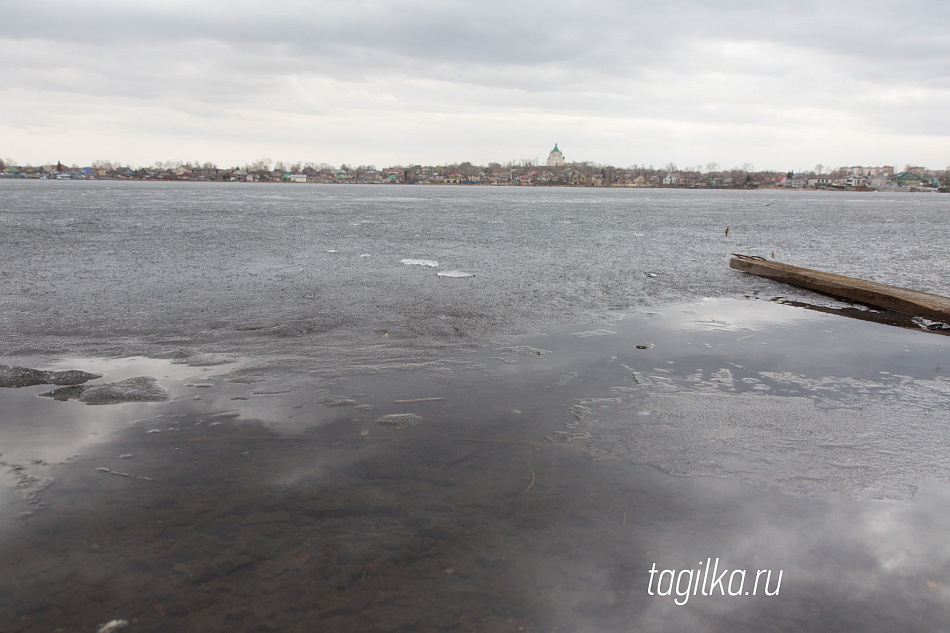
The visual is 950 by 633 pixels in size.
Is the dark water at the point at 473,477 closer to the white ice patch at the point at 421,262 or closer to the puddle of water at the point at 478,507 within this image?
the puddle of water at the point at 478,507

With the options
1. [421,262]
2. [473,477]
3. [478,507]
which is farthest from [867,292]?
[478,507]

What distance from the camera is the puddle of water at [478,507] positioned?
3680mm

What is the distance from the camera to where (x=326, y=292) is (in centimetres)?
1314

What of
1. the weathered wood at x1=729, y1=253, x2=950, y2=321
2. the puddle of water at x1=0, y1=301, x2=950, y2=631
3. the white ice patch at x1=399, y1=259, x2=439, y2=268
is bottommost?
the puddle of water at x1=0, y1=301, x2=950, y2=631

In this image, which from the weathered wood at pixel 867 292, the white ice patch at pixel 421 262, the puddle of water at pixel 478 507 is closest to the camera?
the puddle of water at pixel 478 507

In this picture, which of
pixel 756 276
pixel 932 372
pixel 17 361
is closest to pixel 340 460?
pixel 17 361

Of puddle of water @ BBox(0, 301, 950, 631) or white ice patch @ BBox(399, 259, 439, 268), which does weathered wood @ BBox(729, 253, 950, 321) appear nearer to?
puddle of water @ BBox(0, 301, 950, 631)

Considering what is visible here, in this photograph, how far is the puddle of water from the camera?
3.68m

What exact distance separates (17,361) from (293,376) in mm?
3746

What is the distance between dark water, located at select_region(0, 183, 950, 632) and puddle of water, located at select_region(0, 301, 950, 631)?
0.02 metres

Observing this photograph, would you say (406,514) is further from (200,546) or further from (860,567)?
(860,567)

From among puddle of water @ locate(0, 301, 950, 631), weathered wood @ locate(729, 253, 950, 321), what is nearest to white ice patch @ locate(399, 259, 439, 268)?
weathered wood @ locate(729, 253, 950, 321)

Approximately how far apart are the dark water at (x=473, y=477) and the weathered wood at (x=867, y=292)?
6.62 feet

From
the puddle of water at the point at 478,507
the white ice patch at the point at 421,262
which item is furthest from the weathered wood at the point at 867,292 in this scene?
the white ice patch at the point at 421,262
